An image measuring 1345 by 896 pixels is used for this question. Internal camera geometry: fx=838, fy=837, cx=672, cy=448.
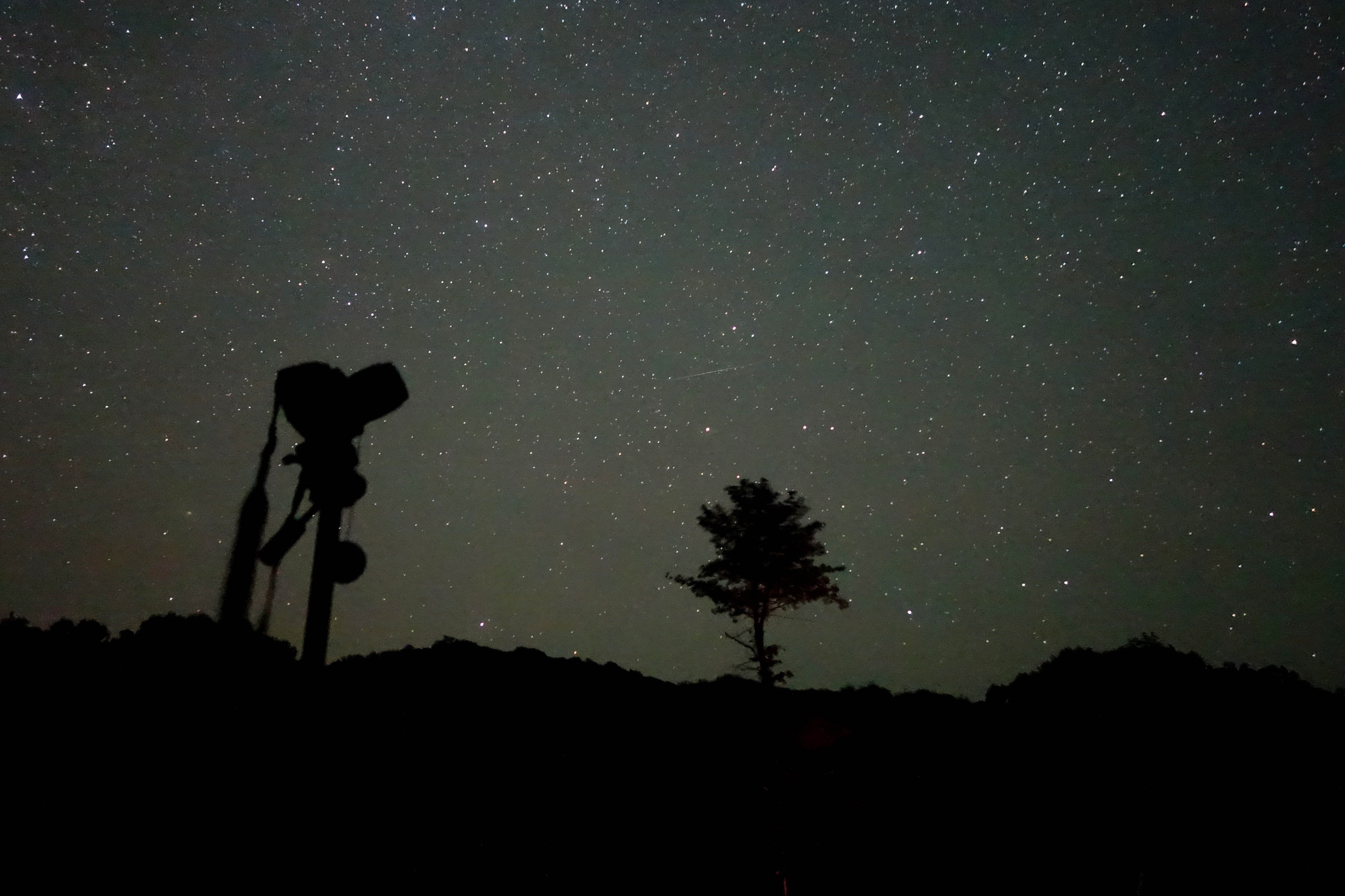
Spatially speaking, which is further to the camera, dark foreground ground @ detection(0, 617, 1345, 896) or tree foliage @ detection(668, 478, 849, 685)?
tree foliage @ detection(668, 478, 849, 685)

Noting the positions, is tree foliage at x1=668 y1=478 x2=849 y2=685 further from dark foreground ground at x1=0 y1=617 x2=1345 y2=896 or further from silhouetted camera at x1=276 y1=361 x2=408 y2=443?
silhouetted camera at x1=276 y1=361 x2=408 y2=443

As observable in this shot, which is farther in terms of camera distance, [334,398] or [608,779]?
[608,779]

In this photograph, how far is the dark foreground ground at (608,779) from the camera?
555 centimetres

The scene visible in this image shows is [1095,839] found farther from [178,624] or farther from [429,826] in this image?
[178,624]

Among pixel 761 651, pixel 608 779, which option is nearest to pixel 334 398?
pixel 608 779

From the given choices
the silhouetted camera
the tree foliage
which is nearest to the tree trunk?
the tree foliage

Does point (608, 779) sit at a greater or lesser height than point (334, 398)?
lesser

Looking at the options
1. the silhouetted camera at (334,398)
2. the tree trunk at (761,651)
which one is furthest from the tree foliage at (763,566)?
the silhouetted camera at (334,398)

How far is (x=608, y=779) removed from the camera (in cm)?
883

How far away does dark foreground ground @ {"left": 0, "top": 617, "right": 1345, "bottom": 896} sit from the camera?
5.55 meters

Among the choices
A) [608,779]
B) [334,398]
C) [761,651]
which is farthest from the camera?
[761,651]

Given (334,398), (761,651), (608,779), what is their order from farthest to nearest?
1. (761,651)
2. (608,779)
3. (334,398)

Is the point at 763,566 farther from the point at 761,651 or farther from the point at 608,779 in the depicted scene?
the point at 608,779

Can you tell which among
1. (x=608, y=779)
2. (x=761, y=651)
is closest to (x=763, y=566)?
(x=761, y=651)
